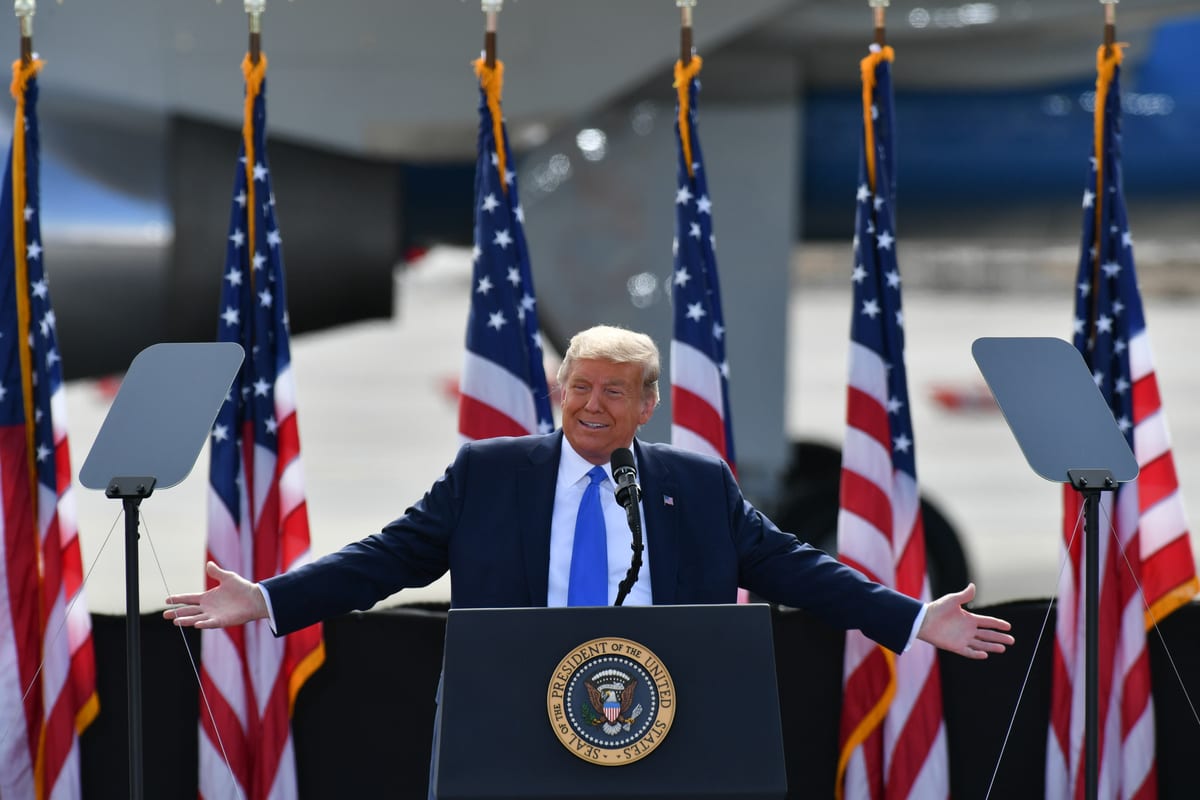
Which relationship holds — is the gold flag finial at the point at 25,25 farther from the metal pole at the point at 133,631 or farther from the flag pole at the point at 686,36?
the flag pole at the point at 686,36

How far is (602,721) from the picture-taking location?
249 centimetres

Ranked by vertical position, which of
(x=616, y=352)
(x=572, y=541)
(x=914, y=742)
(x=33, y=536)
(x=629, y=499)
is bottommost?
(x=914, y=742)

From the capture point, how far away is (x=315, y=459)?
14.6 metres

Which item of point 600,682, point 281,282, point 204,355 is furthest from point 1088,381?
point 281,282

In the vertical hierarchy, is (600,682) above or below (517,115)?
below

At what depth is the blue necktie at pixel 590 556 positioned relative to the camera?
9.80ft

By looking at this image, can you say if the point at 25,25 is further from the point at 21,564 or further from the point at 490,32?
the point at 21,564

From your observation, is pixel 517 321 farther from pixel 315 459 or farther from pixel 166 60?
pixel 315 459

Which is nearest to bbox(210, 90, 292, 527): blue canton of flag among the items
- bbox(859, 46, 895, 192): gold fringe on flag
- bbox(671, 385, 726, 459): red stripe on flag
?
bbox(671, 385, 726, 459): red stripe on flag

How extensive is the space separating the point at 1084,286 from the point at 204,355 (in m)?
2.73

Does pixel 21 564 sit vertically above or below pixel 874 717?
above

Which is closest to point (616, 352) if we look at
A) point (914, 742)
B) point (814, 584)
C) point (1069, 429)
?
point (814, 584)

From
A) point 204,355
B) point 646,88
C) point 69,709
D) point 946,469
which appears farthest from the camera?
point 946,469

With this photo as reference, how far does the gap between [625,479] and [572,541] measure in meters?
0.48
